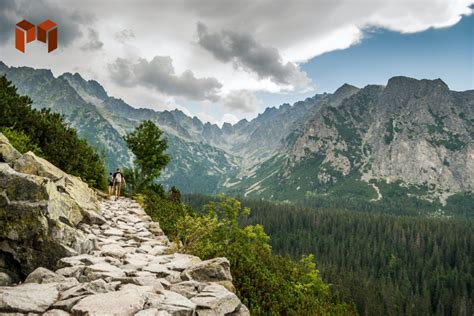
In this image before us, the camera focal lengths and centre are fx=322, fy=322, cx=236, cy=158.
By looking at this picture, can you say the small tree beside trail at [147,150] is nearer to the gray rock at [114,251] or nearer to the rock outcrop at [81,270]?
the rock outcrop at [81,270]

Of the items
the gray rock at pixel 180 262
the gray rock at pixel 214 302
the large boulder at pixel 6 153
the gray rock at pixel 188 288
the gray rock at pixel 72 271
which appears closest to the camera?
the gray rock at pixel 214 302

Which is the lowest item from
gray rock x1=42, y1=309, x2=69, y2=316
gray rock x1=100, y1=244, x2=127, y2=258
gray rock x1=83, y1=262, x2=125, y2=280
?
gray rock x1=100, y1=244, x2=127, y2=258

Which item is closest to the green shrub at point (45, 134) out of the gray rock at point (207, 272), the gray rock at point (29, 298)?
the gray rock at point (29, 298)

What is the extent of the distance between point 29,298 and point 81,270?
2336mm

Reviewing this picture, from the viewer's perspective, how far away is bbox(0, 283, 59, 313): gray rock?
6.78 meters

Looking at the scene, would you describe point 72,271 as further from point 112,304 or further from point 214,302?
point 214,302

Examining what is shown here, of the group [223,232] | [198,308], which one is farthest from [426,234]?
[198,308]

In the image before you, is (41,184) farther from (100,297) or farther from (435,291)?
(435,291)

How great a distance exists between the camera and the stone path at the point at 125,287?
7.00 metres

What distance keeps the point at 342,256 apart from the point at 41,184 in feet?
573

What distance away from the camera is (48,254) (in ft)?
33.9

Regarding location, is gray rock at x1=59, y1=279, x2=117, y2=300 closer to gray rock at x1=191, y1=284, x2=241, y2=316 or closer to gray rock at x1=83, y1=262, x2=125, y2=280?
gray rock at x1=83, y1=262, x2=125, y2=280

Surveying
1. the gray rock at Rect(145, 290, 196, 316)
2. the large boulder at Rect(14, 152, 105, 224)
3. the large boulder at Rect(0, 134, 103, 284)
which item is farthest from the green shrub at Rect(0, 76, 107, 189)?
the gray rock at Rect(145, 290, 196, 316)

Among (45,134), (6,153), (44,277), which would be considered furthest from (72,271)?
(45,134)
